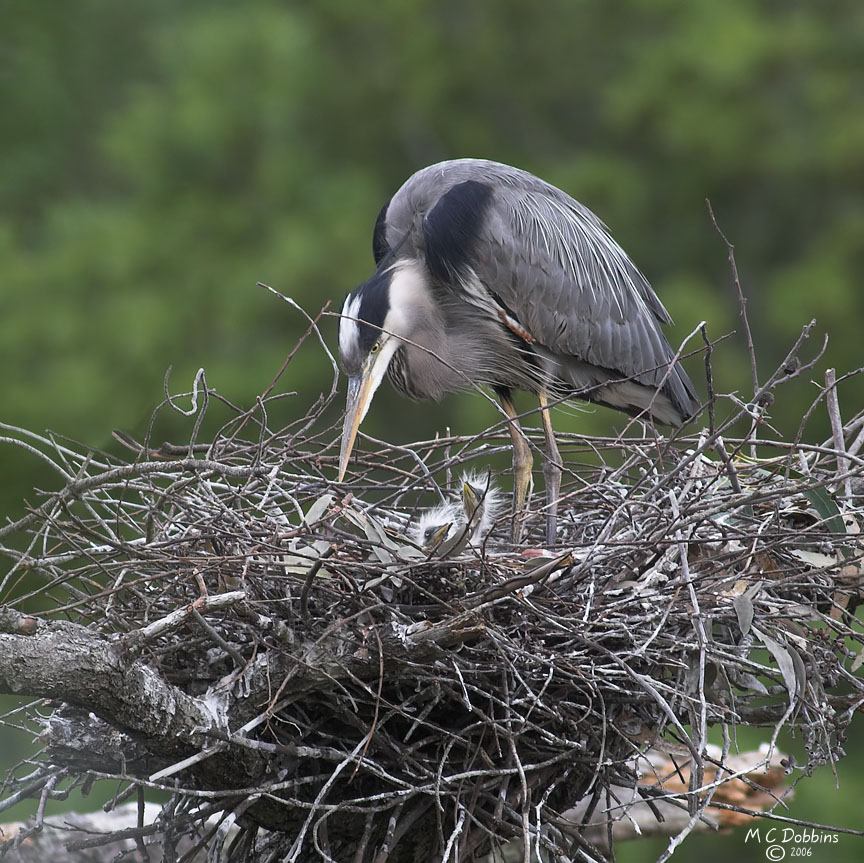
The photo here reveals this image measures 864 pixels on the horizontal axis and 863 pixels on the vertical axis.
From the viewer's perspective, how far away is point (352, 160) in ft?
26.3

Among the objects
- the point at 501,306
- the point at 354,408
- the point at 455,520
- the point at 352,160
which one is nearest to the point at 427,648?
the point at 455,520

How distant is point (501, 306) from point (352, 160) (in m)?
5.18

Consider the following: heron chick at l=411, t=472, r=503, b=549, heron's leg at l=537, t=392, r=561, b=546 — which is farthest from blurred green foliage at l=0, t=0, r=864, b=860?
heron chick at l=411, t=472, r=503, b=549

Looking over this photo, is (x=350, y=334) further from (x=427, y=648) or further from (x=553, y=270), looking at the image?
(x=427, y=648)

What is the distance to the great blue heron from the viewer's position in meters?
3.01

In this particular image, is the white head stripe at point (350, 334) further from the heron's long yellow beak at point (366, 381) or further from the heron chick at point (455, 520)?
the heron chick at point (455, 520)

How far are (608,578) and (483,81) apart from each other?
6620mm

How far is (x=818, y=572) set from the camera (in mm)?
2090

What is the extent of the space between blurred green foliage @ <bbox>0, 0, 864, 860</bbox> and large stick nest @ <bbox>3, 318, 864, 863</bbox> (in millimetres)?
4168

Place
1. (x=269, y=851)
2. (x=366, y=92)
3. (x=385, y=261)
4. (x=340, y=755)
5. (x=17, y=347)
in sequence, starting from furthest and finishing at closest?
(x=366, y=92) < (x=17, y=347) < (x=385, y=261) < (x=269, y=851) < (x=340, y=755)

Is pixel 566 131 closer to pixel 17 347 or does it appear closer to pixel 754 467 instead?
pixel 17 347

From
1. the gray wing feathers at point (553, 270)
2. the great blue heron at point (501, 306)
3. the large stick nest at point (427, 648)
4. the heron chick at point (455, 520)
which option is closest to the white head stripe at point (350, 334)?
the great blue heron at point (501, 306)

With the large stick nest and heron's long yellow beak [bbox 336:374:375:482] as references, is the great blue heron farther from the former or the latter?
the large stick nest

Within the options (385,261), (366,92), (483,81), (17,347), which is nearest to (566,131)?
(483,81)
